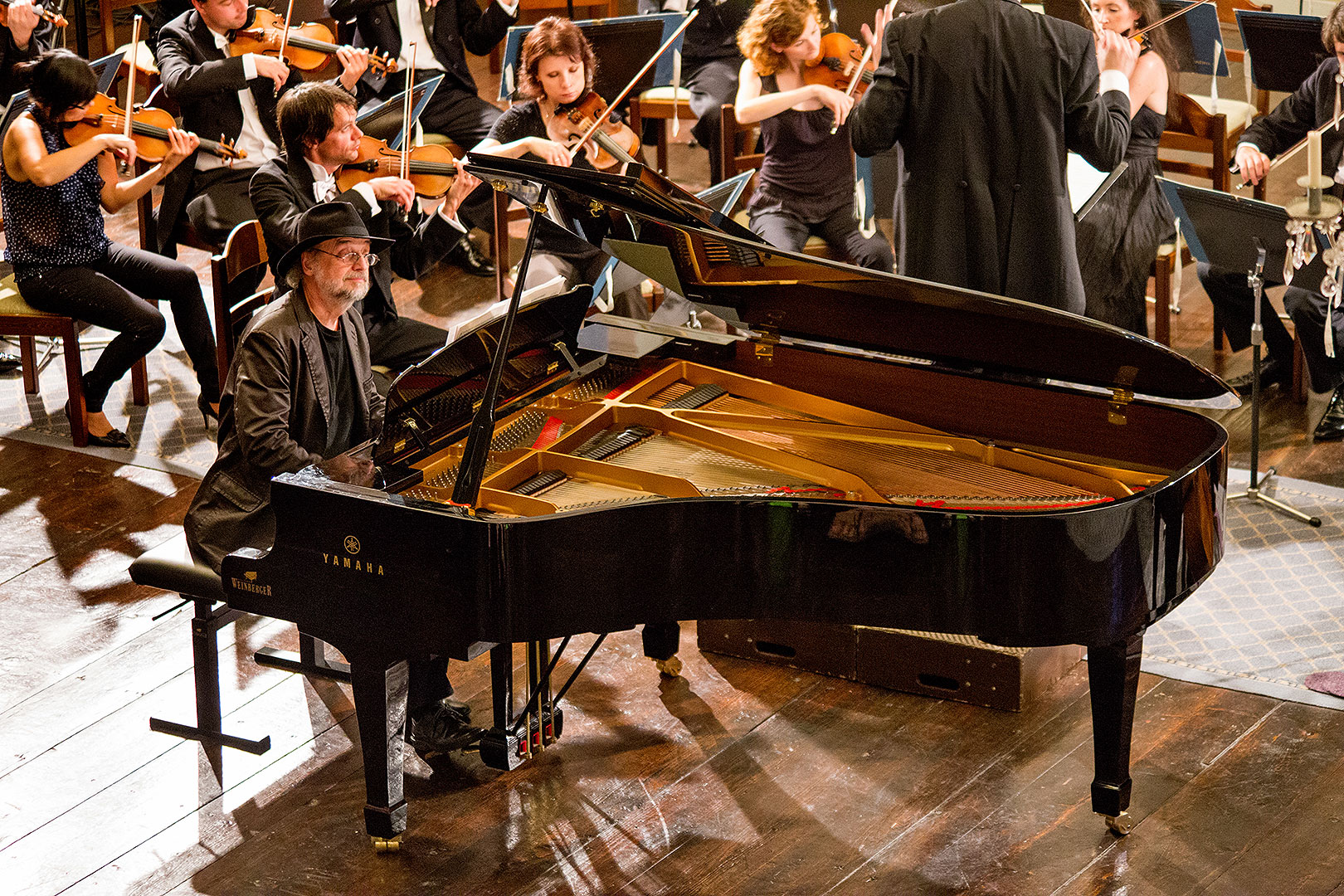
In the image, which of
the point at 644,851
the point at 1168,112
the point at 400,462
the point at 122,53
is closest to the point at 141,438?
the point at 122,53

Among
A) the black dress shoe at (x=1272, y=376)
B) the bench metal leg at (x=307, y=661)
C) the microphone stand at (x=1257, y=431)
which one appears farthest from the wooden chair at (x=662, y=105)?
the bench metal leg at (x=307, y=661)

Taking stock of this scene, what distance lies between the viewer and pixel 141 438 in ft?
17.9

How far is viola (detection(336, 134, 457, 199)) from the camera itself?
5258 millimetres

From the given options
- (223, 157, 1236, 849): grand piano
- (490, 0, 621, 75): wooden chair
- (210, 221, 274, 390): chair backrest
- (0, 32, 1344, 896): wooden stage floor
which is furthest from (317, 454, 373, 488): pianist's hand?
(490, 0, 621, 75): wooden chair

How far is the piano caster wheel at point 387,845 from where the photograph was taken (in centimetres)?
332

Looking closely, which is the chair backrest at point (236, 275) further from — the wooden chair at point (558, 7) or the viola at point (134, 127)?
the wooden chair at point (558, 7)

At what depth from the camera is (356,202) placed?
5.01 m

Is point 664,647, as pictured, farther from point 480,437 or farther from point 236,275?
point 236,275

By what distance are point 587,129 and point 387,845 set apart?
291 centimetres

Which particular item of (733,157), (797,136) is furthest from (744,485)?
(733,157)

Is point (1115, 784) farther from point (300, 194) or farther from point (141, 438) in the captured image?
point (141, 438)

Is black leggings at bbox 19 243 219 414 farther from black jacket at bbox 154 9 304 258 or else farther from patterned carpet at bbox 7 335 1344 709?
black jacket at bbox 154 9 304 258

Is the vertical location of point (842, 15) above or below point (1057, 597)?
above

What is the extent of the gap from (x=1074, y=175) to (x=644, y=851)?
352cm
